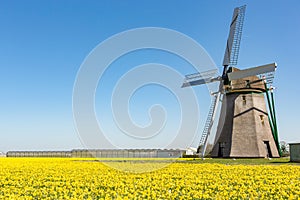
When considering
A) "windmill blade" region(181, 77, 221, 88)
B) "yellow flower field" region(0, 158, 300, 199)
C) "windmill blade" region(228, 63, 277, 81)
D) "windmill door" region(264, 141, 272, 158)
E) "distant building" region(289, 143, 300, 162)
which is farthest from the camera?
"windmill blade" region(181, 77, 221, 88)

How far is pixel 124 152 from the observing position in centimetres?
5991

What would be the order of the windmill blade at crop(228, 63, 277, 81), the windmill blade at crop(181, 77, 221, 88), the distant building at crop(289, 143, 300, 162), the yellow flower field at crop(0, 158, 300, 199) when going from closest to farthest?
the yellow flower field at crop(0, 158, 300, 199)
the distant building at crop(289, 143, 300, 162)
the windmill blade at crop(228, 63, 277, 81)
the windmill blade at crop(181, 77, 221, 88)

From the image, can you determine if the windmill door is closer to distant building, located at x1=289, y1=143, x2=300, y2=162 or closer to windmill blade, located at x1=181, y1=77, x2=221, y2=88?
distant building, located at x1=289, y1=143, x2=300, y2=162

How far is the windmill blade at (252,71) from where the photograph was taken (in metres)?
31.0

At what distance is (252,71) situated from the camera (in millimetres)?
32281

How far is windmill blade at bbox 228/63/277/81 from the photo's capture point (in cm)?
3095

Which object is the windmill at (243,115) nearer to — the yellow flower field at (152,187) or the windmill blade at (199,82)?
the windmill blade at (199,82)

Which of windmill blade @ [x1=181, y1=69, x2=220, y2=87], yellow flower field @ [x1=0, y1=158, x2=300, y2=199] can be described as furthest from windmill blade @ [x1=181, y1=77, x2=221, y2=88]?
yellow flower field @ [x1=0, y1=158, x2=300, y2=199]

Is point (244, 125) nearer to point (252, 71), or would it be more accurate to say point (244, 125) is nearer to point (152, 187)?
point (252, 71)

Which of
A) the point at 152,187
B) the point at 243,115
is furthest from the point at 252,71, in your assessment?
the point at 152,187

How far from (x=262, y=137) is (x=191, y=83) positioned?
946cm

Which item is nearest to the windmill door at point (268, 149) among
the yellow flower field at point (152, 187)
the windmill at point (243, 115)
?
the windmill at point (243, 115)

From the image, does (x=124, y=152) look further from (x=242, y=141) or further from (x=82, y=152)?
(x=242, y=141)

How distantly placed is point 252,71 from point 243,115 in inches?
176
